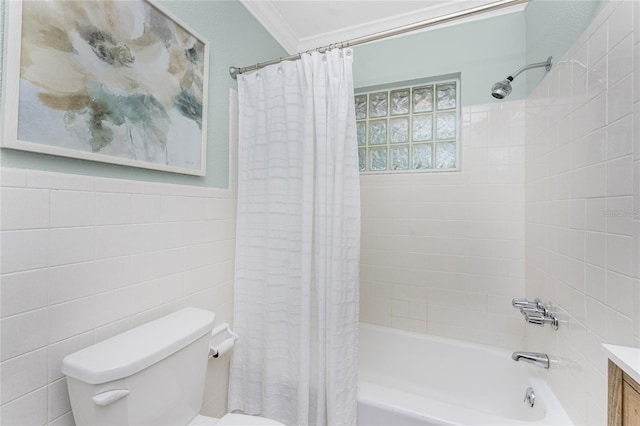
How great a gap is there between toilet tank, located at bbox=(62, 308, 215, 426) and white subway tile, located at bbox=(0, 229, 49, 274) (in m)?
0.29

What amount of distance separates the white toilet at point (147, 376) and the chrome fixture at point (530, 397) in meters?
1.25

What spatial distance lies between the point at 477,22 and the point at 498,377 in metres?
2.23

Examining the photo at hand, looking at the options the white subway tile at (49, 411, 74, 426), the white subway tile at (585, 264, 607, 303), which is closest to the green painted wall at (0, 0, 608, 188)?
the white subway tile at (49, 411, 74, 426)

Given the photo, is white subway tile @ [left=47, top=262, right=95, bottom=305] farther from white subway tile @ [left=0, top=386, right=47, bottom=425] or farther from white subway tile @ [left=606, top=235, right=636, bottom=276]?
white subway tile @ [left=606, top=235, right=636, bottom=276]

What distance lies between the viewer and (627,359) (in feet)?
2.05

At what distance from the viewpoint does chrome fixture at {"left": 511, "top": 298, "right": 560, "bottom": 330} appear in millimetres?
1225

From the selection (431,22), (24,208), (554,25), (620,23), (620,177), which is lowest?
(24,208)

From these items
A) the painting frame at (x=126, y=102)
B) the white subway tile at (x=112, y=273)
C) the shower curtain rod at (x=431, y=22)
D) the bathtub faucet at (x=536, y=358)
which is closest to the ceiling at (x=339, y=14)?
the shower curtain rod at (x=431, y=22)

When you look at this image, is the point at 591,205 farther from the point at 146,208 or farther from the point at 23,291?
the point at 23,291

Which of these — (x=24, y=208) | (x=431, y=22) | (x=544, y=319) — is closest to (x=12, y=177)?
(x=24, y=208)

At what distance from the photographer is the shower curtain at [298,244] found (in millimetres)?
1216

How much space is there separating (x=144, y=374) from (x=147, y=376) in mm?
16

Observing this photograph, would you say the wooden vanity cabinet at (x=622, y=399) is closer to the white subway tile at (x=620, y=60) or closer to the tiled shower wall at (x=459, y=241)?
the white subway tile at (x=620, y=60)

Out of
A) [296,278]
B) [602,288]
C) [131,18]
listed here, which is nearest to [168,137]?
[131,18]
